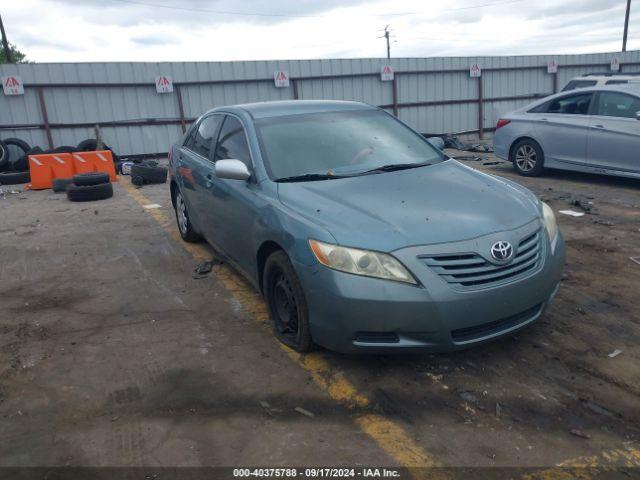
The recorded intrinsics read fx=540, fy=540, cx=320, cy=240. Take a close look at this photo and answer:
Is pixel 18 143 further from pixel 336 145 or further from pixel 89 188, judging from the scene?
pixel 336 145

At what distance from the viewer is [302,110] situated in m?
4.67

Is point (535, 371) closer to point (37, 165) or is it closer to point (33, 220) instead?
point (33, 220)

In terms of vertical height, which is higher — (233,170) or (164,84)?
(164,84)

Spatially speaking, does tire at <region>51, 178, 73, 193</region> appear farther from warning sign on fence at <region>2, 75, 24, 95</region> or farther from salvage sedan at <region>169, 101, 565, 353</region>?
salvage sedan at <region>169, 101, 565, 353</region>

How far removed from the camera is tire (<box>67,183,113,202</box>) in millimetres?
9641

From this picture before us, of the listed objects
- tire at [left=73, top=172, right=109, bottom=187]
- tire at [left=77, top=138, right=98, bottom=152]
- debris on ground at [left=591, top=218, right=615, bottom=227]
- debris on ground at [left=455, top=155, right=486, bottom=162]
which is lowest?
debris on ground at [left=591, top=218, right=615, bottom=227]

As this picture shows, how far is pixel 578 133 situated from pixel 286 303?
7.37 metres

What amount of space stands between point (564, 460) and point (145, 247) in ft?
16.9

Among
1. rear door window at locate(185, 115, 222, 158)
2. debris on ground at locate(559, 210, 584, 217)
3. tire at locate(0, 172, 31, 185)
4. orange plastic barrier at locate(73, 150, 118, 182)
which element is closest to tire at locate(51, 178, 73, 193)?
orange plastic barrier at locate(73, 150, 118, 182)

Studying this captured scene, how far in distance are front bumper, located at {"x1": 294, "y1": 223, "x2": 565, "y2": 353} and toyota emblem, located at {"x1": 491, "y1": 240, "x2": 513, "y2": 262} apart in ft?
→ 0.21

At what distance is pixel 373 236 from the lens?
3.09 meters

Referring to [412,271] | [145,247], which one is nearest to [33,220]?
[145,247]

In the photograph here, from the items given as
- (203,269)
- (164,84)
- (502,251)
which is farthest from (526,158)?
(164,84)

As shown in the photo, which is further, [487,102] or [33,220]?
[487,102]
